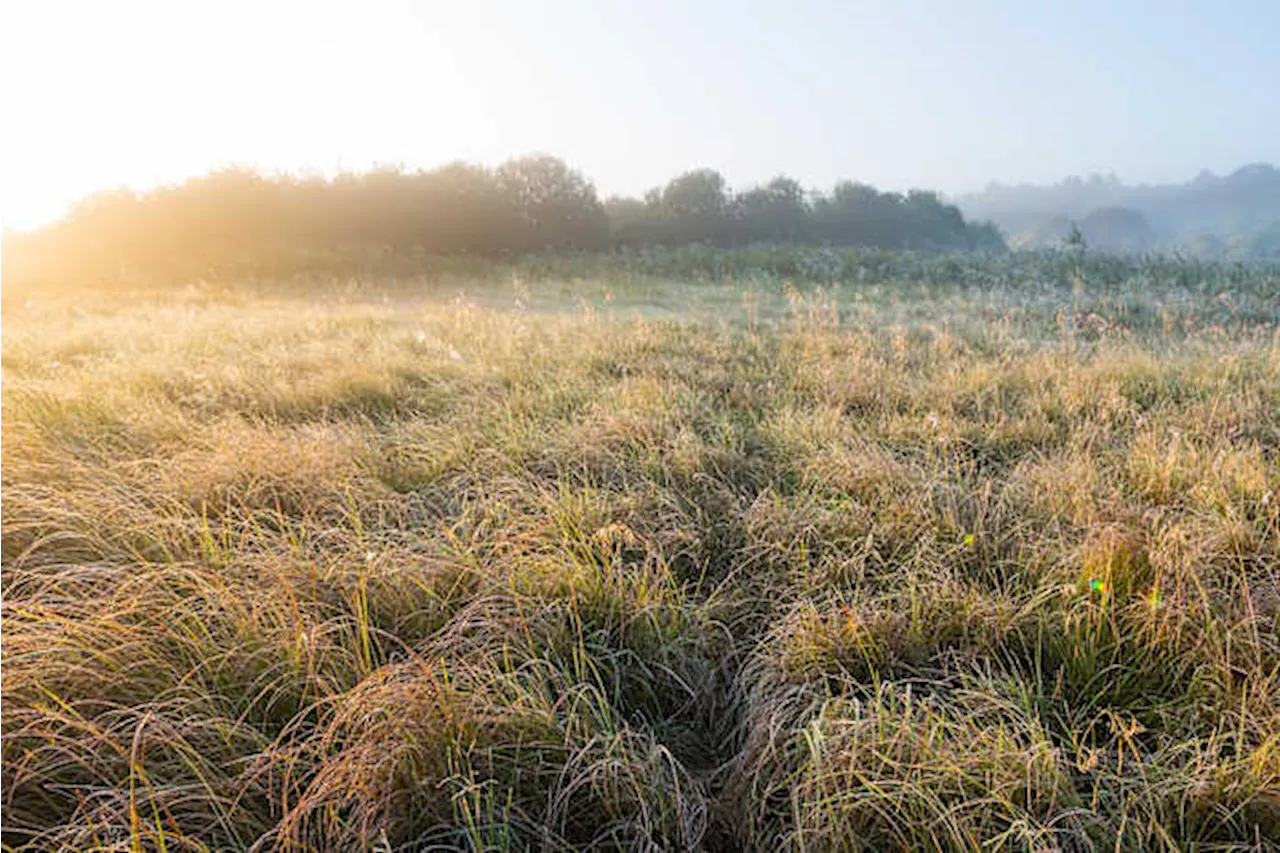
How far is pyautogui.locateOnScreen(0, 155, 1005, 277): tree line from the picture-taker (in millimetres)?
15758

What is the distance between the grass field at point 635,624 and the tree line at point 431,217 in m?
15.7

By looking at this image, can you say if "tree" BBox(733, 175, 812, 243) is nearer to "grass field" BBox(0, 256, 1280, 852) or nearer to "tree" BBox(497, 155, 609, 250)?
"tree" BBox(497, 155, 609, 250)

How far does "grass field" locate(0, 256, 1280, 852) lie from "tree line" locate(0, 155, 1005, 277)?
15.7 m

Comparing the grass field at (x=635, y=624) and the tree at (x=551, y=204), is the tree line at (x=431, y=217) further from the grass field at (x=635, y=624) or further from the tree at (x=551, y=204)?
the grass field at (x=635, y=624)

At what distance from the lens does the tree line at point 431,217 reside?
1576cm

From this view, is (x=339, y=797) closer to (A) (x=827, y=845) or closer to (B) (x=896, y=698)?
(A) (x=827, y=845)

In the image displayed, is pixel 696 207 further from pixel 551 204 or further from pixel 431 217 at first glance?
pixel 431 217

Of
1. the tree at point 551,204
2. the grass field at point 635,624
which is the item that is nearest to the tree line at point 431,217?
the tree at point 551,204

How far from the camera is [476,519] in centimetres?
231

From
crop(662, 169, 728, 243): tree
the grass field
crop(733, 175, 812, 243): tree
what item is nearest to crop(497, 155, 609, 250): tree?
crop(662, 169, 728, 243): tree

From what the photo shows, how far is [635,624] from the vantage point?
67.2 inches

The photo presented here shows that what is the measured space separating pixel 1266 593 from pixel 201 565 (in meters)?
3.03

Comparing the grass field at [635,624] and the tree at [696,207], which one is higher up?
the tree at [696,207]

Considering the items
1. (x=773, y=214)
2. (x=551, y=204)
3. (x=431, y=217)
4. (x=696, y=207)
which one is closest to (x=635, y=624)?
(x=431, y=217)
